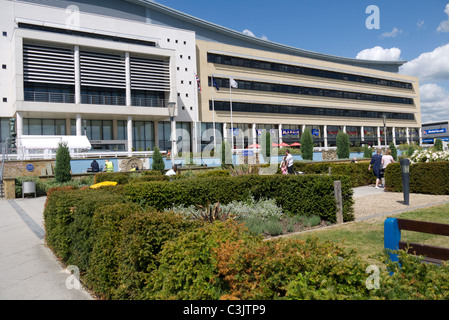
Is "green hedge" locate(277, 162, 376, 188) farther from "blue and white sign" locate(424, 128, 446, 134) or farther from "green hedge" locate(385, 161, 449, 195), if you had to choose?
"blue and white sign" locate(424, 128, 446, 134)

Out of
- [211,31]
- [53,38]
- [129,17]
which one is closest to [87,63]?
[53,38]

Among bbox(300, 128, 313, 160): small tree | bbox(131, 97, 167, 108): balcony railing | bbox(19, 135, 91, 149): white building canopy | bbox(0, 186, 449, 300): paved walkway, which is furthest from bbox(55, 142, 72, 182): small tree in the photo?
bbox(300, 128, 313, 160): small tree

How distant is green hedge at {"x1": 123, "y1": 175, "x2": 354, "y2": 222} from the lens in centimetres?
813

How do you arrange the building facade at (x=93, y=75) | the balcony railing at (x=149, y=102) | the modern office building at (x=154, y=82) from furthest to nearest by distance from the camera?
the balcony railing at (x=149, y=102), the modern office building at (x=154, y=82), the building facade at (x=93, y=75)

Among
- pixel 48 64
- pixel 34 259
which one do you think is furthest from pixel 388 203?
pixel 48 64

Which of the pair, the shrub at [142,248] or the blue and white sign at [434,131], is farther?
the blue and white sign at [434,131]

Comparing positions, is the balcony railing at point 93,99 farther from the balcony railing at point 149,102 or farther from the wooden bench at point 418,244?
the wooden bench at point 418,244

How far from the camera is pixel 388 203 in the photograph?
11.1 meters

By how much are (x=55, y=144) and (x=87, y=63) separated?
10.5 m

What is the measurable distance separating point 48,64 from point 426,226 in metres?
37.4

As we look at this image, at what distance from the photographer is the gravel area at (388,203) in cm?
951

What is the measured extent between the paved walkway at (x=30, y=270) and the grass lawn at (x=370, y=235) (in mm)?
3687

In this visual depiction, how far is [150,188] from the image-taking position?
8.05 m

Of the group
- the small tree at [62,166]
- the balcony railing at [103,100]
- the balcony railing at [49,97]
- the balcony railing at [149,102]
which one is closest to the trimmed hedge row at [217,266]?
the small tree at [62,166]
